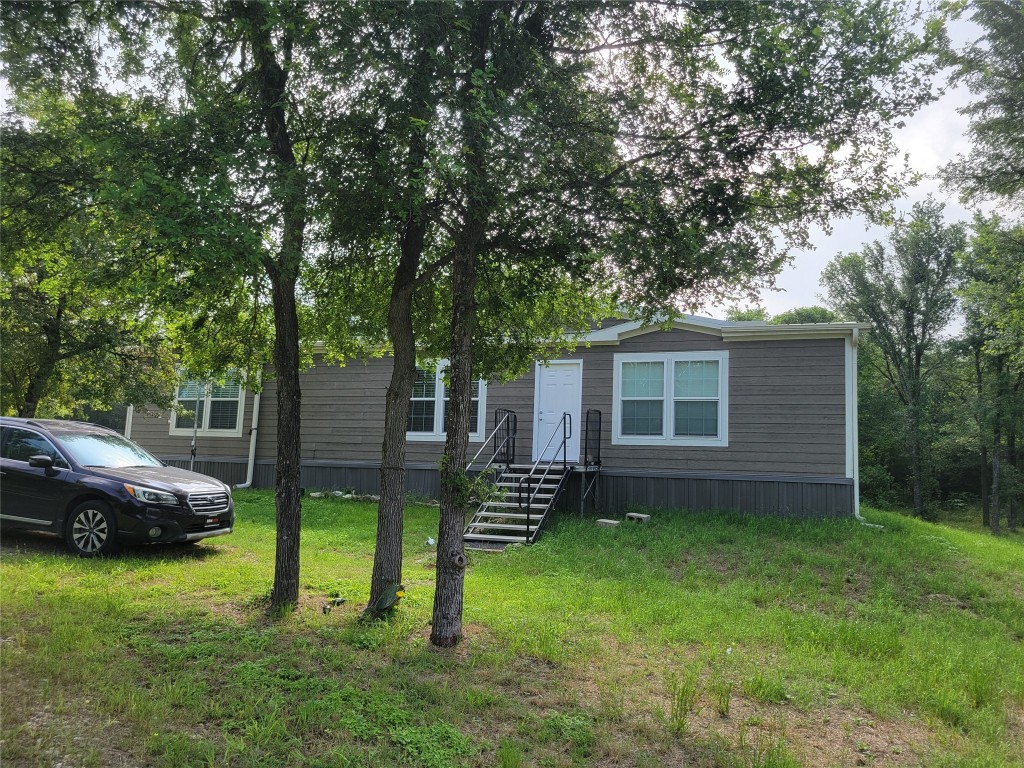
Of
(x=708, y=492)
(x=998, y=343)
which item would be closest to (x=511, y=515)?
(x=708, y=492)

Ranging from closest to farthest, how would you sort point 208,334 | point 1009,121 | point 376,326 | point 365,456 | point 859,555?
point 208,334 < point 376,326 < point 859,555 < point 1009,121 < point 365,456

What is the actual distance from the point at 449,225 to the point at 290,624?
12.1 ft

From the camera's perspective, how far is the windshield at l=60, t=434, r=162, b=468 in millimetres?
7273

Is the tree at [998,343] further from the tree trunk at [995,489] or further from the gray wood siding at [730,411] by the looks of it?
the gray wood siding at [730,411]

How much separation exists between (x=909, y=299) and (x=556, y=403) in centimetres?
1860

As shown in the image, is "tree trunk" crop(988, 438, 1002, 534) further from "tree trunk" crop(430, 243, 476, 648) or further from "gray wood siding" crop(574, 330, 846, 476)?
"tree trunk" crop(430, 243, 476, 648)

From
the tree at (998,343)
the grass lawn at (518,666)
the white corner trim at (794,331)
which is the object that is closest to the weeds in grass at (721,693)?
the grass lawn at (518,666)

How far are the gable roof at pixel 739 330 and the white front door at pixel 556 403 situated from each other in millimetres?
838

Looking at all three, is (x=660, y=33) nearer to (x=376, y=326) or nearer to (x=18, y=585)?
(x=376, y=326)

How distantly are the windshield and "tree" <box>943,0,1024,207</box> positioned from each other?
12.3 meters

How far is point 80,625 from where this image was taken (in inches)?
186

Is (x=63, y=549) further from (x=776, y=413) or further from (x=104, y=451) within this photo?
(x=776, y=413)

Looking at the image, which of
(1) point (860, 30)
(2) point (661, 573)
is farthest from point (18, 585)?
(1) point (860, 30)

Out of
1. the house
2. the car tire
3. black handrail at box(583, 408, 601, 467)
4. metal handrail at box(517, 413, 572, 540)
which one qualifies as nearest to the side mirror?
the car tire
